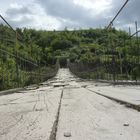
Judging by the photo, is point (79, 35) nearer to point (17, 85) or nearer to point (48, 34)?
point (48, 34)

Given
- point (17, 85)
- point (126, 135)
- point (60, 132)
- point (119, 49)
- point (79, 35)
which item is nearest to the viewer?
point (126, 135)

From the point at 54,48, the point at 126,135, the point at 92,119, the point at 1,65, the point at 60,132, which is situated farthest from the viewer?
the point at 54,48

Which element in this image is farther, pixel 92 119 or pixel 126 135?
pixel 92 119

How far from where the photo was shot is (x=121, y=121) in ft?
6.68

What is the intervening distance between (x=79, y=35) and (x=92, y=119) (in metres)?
123

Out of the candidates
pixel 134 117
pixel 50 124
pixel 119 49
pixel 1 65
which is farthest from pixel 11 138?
pixel 119 49

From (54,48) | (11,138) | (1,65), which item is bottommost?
(11,138)

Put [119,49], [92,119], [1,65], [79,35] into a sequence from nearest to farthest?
[92,119], [1,65], [119,49], [79,35]

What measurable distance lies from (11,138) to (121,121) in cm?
65

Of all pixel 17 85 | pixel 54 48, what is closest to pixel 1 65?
pixel 17 85

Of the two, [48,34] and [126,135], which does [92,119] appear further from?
[48,34]

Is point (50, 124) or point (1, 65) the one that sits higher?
point (1, 65)

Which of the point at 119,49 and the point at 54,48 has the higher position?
the point at 54,48

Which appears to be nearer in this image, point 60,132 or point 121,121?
point 60,132
